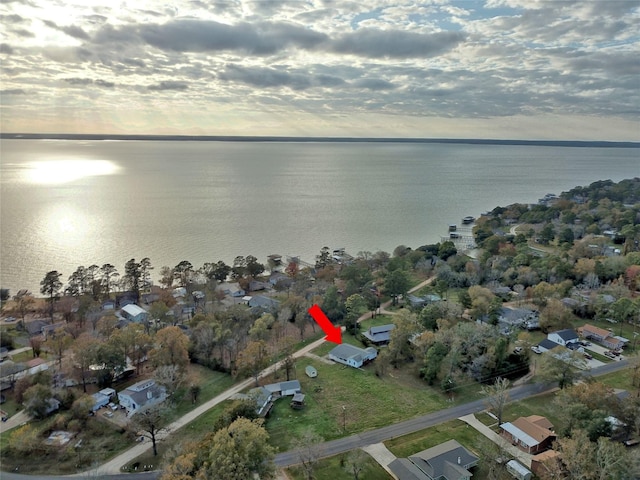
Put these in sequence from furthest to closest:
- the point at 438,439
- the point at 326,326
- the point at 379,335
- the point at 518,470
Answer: the point at 326,326, the point at 379,335, the point at 438,439, the point at 518,470

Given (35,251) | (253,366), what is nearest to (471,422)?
(253,366)

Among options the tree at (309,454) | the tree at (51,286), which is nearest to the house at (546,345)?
the tree at (309,454)

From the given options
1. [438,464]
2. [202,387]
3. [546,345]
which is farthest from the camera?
[546,345]

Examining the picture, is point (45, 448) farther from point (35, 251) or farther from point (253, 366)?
point (35, 251)

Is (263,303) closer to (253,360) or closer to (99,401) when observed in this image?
(253,360)

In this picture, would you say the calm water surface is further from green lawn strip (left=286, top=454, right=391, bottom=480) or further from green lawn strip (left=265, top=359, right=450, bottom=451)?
green lawn strip (left=286, top=454, right=391, bottom=480)

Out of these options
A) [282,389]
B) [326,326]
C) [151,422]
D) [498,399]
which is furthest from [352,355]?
[151,422]
